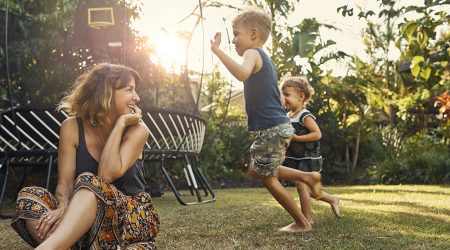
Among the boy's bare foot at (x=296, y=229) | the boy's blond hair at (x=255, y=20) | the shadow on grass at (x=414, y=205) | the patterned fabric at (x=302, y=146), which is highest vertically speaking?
the boy's blond hair at (x=255, y=20)

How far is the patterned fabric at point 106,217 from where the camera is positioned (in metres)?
1.73

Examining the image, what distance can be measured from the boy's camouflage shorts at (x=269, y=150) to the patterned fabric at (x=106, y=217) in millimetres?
862

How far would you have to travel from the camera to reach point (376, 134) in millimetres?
9523

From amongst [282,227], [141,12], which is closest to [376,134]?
[141,12]

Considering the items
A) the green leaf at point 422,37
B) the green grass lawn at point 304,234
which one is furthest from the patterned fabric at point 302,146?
the green leaf at point 422,37

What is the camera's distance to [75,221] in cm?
163

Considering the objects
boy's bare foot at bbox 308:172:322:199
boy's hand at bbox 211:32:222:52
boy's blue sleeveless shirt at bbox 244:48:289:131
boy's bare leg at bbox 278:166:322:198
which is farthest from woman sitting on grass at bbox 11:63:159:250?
boy's bare foot at bbox 308:172:322:199

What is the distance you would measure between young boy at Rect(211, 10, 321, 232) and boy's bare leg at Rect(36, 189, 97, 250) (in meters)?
1.10

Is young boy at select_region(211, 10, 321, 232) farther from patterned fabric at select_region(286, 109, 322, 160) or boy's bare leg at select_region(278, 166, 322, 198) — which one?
patterned fabric at select_region(286, 109, 322, 160)

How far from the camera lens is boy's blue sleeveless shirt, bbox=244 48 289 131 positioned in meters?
2.66

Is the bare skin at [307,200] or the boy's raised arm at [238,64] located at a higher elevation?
the boy's raised arm at [238,64]

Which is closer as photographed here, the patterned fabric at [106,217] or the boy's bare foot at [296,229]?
the patterned fabric at [106,217]

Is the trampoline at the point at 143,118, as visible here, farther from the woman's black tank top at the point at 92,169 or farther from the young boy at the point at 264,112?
the woman's black tank top at the point at 92,169

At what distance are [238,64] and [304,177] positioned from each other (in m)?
0.81
